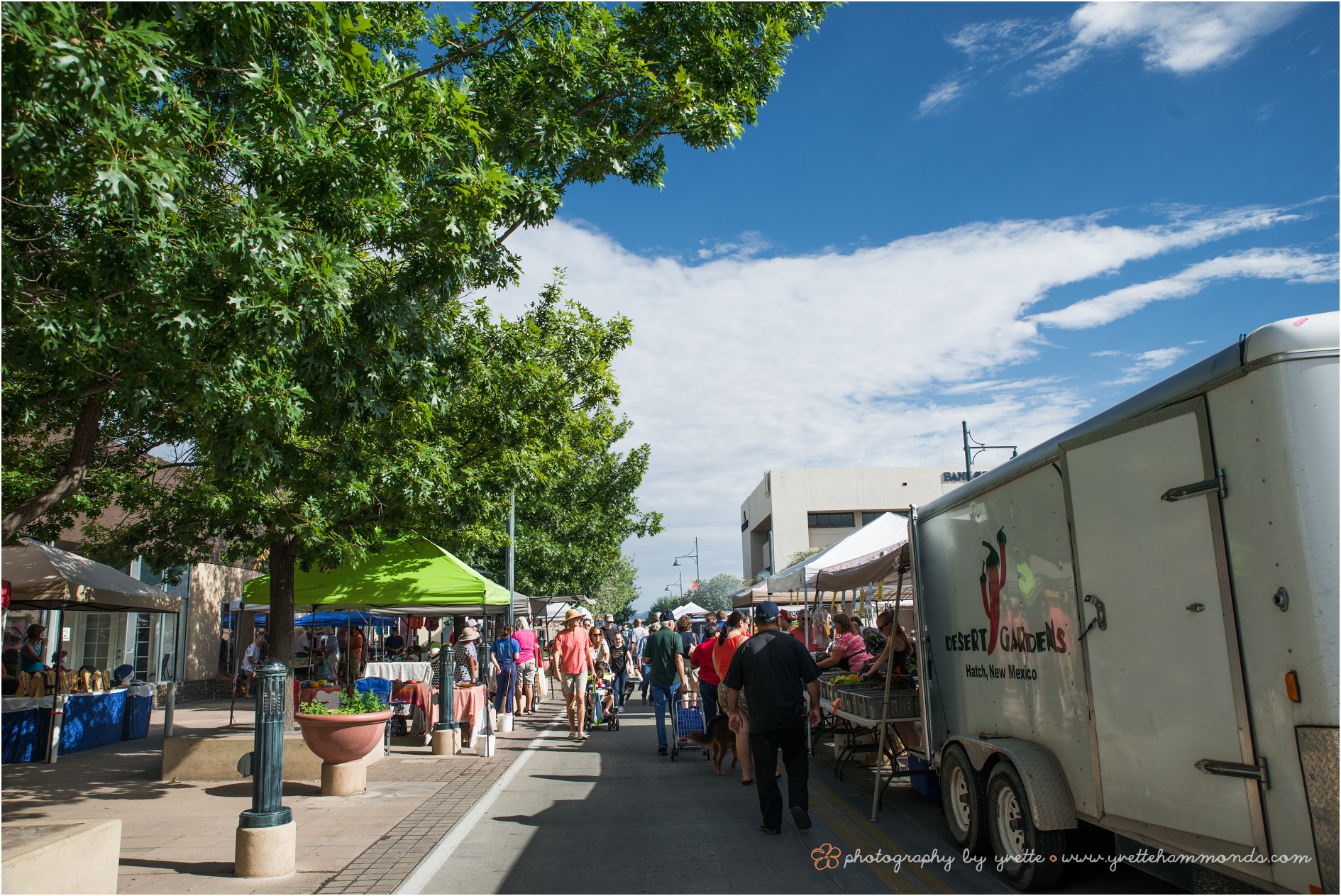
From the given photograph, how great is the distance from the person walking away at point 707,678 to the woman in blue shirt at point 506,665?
17.4 ft

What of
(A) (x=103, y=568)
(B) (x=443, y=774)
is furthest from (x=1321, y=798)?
(A) (x=103, y=568)

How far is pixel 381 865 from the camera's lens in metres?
6.24

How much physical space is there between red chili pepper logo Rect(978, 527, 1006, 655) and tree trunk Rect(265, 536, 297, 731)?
897cm

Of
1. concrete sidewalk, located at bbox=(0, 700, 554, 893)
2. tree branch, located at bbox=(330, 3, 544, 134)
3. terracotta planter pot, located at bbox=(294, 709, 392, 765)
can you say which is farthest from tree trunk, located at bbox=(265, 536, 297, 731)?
tree branch, located at bbox=(330, 3, 544, 134)

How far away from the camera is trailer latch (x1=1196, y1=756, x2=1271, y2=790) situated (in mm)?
3750

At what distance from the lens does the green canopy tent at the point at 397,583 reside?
40.3 feet

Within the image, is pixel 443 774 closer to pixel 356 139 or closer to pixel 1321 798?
pixel 356 139

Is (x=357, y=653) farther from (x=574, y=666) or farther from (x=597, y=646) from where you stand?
(x=574, y=666)

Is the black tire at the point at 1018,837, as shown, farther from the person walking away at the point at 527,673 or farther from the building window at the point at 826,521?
the building window at the point at 826,521

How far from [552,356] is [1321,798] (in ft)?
54.5

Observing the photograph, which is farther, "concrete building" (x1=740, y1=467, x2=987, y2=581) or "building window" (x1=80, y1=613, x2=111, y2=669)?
"concrete building" (x1=740, y1=467, x2=987, y2=581)

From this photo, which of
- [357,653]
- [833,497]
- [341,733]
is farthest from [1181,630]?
[833,497]

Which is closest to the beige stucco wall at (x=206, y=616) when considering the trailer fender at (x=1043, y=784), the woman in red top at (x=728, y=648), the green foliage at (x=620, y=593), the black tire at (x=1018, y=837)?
the woman in red top at (x=728, y=648)

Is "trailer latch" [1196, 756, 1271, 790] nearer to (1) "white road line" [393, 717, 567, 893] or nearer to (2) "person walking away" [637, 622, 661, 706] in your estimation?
(1) "white road line" [393, 717, 567, 893]
